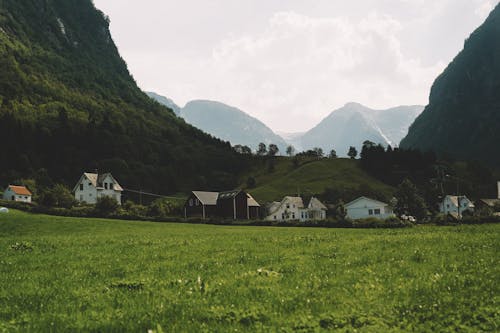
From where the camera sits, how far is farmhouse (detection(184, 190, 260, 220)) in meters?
132

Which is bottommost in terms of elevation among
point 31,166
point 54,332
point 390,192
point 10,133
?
point 54,332

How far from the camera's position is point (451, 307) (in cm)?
949

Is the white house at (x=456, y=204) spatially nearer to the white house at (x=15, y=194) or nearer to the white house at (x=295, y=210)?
the white house at (x=295, y=210)

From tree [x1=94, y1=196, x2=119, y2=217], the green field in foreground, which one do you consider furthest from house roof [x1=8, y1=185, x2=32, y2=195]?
the green field in foreground

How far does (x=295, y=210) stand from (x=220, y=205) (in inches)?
1615

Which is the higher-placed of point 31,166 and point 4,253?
point 31,166

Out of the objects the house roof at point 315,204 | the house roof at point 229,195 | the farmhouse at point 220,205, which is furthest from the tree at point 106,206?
the house roof at point 315,204

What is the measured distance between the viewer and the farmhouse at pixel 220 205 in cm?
13225

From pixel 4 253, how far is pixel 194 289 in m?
14.5

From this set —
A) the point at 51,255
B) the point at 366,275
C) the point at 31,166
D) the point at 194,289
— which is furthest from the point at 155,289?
the point at 31,166

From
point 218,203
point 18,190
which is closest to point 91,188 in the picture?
point 18,190

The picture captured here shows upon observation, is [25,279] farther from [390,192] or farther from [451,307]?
[390,192]

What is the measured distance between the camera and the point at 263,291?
11.3m

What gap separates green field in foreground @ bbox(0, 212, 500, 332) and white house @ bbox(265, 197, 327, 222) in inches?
5583
